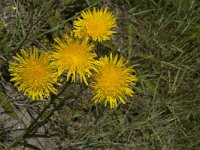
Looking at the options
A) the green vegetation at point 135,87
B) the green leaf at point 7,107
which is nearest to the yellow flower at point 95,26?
the green vegetation at point 135,87

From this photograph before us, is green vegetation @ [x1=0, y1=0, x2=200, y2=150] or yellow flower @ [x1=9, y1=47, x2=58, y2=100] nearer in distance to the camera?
yellow flower @ [x1=9, y1=47, x2=58, y2=100]

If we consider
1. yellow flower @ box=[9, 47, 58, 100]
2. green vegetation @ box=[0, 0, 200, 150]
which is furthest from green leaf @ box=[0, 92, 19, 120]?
yellow flower @ box=[9, 47, 58, 100]

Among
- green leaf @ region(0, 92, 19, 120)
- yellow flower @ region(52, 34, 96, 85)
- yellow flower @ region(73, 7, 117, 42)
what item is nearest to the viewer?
yellow flower @ region(52, 34, 96, 85)

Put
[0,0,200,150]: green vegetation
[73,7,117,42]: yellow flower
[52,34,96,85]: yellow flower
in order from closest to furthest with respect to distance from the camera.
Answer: [52,34,96,85]: yellow flower < [73,7,117,42]: yellow flower < [0,0,200,150]: green vegetation

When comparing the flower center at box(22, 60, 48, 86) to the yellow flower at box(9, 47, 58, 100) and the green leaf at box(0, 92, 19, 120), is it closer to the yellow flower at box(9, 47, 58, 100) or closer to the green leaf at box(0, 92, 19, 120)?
the yellow flower at box(9, 47, 58, 100)

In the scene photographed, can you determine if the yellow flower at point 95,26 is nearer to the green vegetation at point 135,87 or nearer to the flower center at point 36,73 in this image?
the flower center at point 36,73

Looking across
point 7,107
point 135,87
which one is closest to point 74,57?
point 7,107
